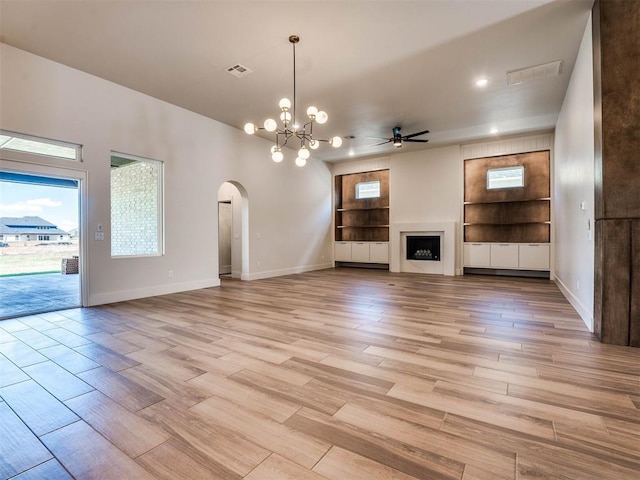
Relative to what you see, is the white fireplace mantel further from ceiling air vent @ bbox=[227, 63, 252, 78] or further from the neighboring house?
the neighboring house

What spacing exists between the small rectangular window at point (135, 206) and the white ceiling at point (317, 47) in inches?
50.5

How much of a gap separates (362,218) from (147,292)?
6703 millimetres

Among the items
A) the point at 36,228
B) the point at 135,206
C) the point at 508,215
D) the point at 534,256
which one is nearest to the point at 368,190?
the point at 508,215

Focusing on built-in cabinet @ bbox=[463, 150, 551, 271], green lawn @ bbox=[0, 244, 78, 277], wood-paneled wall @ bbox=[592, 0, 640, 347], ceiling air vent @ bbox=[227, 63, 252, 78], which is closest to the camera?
wood-paneled wall @ bbox=[592, 0, 640, 347]

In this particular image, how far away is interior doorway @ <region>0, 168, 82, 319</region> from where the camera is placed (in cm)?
439

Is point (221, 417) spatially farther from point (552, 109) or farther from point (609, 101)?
point (552, 109)

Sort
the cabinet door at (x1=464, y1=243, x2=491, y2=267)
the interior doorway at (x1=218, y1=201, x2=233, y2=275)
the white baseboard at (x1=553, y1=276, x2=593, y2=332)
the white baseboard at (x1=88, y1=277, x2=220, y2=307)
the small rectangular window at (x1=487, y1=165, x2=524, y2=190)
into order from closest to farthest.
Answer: the white baseboard at (x1=553, y1=276, x2=593, y2=332) < the white baseboard at (x1=88, y1=277, x2=220, y2=307) < the small rectangular window at (x1=487, y1=165, x2=524, y2=190) < the cabinet door at (x1=464, y1=243, x2=491, y2=267) < the interior doorway at (x1=218, y1=201, x2=233, y2=275)

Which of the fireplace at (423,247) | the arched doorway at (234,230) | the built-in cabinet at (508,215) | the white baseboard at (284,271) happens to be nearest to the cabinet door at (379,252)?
the fireplace at (423,247)

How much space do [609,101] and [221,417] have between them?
167 inches

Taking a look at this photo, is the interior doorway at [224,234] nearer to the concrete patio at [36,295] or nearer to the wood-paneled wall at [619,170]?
the concrete patio at [36,295]

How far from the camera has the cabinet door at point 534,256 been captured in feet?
24.7

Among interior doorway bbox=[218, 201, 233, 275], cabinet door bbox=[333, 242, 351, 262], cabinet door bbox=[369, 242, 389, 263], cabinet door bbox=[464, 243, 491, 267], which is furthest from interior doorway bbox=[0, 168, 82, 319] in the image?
cabinet door bbox=[464, 243, 491, 267]

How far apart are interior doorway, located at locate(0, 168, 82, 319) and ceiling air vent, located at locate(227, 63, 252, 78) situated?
271 centimetres

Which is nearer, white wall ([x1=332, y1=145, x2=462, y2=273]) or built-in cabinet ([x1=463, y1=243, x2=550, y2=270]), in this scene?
→ built-in cabinet ([x1=463, y1=243, x2=550, y2=270])
